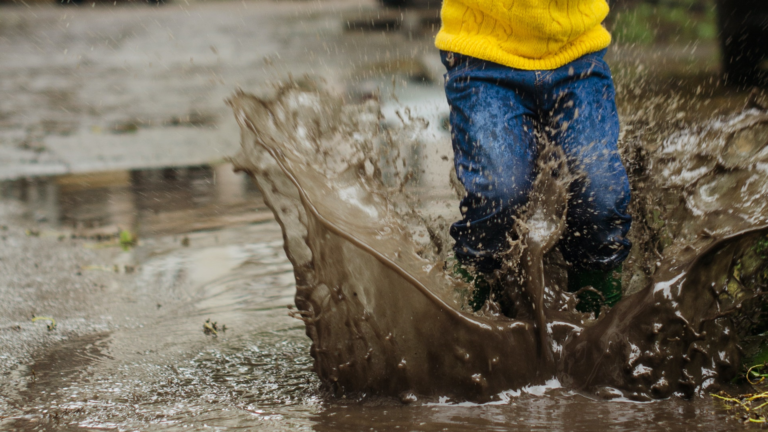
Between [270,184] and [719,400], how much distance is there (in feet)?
4.55

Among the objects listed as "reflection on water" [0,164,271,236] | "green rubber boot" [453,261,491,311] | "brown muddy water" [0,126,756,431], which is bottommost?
"brown muddy water" [0,126,756,431]

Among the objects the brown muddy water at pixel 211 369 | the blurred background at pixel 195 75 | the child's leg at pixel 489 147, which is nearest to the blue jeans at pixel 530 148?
the child's leg at pixel 489 147

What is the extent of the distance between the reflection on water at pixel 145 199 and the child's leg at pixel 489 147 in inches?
87.7

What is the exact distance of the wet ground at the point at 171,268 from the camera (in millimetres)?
2012

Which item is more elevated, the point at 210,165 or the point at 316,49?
the point at 316,49

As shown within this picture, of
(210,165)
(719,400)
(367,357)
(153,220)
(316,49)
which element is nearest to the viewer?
(719,400)

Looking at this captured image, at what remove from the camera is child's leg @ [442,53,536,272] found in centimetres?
230

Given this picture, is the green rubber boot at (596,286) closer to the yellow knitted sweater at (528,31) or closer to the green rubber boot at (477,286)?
the green rubber boot at (477,286)

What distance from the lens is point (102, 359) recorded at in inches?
101

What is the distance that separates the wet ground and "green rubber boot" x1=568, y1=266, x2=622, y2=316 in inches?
20.3

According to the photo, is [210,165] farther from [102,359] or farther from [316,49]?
[316,49]

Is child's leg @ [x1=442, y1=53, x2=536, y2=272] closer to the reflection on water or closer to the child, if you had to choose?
the child

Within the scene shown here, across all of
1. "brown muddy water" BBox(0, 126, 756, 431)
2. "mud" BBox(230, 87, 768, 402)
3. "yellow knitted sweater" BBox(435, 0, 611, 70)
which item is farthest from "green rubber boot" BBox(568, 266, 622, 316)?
"yellow knitted sweater" BBox(435, 0, 611, 70)

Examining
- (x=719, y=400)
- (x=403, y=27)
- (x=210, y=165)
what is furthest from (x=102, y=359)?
(x=403, y=27)
